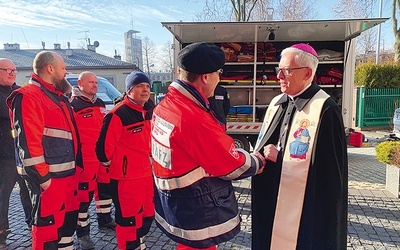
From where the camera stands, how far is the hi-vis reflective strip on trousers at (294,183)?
2049mm

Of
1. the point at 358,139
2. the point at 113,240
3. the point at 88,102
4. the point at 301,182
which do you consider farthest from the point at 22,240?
the point at 358,139

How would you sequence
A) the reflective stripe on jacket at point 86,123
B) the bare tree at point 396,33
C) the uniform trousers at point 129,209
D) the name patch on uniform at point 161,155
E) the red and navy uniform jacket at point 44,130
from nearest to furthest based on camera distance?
1. the name patch on uniform at point 161,155
2. the red and navy uniform jacket at point 44,130
3. the uniform trousers at point 129,209
4. the reflective stripe on jacket at point 86,123
5. the bare tree at point 396,33

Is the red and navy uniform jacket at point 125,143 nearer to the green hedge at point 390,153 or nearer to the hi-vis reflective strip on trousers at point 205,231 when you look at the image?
the hi-vis reflective strip on trousers at point 205,231

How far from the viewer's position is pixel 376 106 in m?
13.3

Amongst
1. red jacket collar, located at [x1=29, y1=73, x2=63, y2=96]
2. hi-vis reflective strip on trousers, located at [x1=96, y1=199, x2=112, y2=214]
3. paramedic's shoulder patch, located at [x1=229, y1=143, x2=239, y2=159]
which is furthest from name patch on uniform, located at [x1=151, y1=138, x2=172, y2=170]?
hi-vis reflective strip on trousers, located at [x1=96, y1=199, x2=112, y2=214]

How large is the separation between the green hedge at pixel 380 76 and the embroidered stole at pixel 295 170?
13.0 metres

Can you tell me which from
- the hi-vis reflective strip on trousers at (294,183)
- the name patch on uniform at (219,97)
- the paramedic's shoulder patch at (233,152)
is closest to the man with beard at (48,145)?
the paramedic's shoulder patch at (233,152)

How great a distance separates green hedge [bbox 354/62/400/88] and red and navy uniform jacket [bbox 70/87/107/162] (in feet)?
42.1

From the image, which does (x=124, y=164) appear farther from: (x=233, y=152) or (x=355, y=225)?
(x=355, y=225)

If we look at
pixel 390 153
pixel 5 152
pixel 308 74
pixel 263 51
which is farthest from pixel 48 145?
pixel 263 51

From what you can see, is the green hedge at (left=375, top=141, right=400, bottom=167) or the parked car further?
the parked car

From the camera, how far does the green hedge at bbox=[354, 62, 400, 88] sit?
43.6 ft

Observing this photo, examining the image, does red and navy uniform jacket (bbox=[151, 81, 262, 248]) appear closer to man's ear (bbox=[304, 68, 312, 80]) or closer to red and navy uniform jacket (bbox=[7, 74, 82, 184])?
man's ear (bbox=[304, 68, 312, 80])

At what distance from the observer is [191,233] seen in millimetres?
1861
